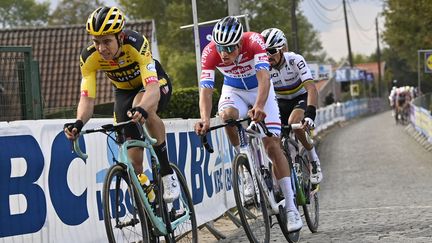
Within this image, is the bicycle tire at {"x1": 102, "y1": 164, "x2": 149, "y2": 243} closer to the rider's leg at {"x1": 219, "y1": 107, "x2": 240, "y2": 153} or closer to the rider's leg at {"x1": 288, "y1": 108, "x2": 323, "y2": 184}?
the rider's leg at {"x1": 219, "y1": 107, "x2": 240, "y2": 153}

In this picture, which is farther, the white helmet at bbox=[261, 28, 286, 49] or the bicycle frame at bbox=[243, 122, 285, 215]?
the white helmet at bbox=[261, 28, 286, 49]

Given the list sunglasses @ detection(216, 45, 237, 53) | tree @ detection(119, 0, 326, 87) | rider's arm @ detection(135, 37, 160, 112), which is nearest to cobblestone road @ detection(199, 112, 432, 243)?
sunglasses @ detection(216, 45, 237, 53)

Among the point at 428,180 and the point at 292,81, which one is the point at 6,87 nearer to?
the point at 292,81

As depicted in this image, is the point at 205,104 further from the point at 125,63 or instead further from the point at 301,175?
the point at 301,175

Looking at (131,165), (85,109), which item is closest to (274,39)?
(85,109)

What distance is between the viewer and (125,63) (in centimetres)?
652

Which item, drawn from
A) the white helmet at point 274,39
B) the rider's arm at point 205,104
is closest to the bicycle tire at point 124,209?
the rider's arm at point 205,104

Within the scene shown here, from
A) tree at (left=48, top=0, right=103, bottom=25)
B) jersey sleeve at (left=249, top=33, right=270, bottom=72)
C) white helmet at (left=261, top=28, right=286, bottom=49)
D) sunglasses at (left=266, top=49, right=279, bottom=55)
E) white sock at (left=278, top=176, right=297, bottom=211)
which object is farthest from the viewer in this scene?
tree at (left=48, top=0, right=103, bottom=25)

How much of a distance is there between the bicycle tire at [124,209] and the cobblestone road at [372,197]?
7.94 ft

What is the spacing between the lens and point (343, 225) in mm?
9398

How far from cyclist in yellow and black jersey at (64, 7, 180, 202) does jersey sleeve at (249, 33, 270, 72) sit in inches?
32.6


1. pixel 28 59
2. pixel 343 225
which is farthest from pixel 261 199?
pixel 28 59

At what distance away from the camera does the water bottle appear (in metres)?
6.43

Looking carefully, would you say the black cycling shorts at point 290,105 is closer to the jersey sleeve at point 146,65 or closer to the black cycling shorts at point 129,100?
the black cycling shorts at point 129,100
